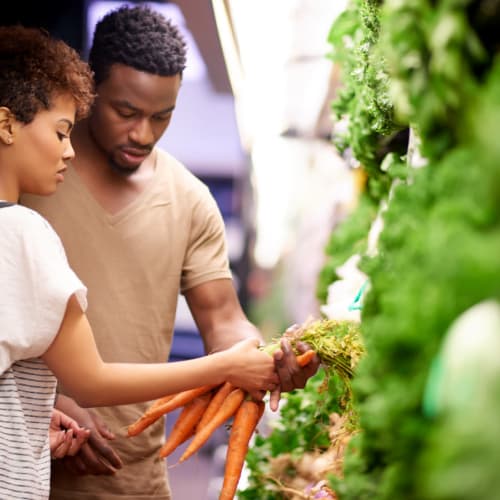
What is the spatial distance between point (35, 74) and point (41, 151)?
0.19m

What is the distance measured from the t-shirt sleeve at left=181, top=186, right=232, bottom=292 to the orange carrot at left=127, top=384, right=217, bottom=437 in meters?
0.43

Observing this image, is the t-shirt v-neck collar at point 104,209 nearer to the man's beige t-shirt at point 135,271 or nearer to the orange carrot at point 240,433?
the man's beige t-shirt at point 135,271

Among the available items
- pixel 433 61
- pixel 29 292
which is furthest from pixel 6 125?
pixel 433 61

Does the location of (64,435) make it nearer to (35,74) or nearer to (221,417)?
(221,417)

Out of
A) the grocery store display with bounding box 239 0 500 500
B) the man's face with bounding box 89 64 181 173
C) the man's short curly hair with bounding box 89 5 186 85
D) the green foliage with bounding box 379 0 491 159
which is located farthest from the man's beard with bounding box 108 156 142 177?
the green foliage with bounding box 379 0 491 159

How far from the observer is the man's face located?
7.97ft

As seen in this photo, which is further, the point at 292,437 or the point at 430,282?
the point at 292,437

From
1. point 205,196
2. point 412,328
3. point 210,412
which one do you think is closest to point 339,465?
point 210,412

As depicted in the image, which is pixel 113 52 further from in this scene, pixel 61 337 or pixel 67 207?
pixel 61 337

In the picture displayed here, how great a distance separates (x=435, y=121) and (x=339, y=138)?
1.92 metres

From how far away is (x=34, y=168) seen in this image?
1875 mm

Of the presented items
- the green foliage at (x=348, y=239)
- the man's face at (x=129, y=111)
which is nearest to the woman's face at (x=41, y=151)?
the man's face at (x=129, y=111)

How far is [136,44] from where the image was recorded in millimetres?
2467

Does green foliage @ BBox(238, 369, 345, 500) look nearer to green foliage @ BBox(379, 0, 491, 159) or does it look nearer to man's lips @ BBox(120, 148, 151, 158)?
man's lips @ BBox(120, 148, 151, 158)
